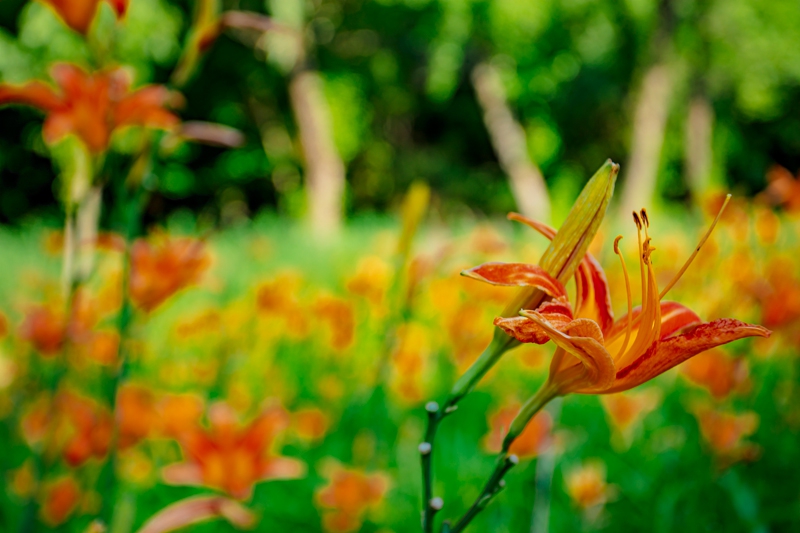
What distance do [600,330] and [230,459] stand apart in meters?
0.57

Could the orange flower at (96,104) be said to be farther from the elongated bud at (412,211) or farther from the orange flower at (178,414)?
the orange flower at (178,414)

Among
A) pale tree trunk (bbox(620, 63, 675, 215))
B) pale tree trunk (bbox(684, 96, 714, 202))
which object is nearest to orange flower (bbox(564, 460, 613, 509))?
pale tree trunk (bbox(620, 63, 675, 215))

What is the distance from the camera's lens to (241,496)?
2.37 feet

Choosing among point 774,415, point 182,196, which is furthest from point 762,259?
point 182,196

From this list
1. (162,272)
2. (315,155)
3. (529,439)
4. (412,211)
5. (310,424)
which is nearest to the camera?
(412,211)

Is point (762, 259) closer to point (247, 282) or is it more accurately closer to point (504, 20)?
point (247, 282)

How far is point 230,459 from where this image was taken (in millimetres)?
748

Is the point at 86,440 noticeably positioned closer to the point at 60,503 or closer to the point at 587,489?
the point at 60,503

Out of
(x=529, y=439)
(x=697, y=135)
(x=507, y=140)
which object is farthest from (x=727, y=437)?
(x=697, y=135)

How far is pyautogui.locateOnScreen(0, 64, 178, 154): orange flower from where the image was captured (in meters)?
0.62

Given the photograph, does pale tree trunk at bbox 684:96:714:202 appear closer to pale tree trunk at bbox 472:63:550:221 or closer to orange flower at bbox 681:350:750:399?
pale tree trunk at bbox 472:63:550:221

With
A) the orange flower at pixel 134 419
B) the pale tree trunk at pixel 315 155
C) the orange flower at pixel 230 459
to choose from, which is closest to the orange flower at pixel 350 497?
the orange flower at pixel 230 459

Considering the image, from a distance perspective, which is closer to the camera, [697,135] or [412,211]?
[412,211]

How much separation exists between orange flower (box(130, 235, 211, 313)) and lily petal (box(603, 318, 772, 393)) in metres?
0.51
